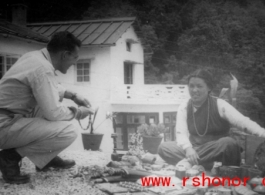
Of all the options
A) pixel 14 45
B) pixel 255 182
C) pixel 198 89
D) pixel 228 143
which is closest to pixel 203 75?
pixel 198 89

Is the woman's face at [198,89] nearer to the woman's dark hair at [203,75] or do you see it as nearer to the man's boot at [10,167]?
the woman's dark hair at [203,75]

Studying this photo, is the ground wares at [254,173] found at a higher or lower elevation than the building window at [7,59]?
lower

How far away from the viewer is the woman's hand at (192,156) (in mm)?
2121

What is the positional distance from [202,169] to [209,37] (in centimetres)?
127

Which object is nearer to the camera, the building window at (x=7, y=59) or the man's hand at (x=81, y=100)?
the man's hand at (x=81, y=100)

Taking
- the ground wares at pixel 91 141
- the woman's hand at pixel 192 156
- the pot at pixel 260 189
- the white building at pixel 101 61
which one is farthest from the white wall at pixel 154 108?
the pot at pixel 260 189

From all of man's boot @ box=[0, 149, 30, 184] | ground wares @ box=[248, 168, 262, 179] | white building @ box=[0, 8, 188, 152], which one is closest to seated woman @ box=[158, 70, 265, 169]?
ground wares @ box=[248, 168, 262, 179]

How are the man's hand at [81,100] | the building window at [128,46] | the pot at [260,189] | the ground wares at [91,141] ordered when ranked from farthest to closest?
the building window at [128,46]
the ground wares at [91,141]
the man's hand at [81,100]
the pot at [260,189]

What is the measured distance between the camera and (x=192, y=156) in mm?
2129

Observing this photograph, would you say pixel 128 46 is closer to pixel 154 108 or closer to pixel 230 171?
pixel 154 108

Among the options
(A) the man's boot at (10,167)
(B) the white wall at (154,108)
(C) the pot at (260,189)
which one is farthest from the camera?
(B) the white wall at (154,108)

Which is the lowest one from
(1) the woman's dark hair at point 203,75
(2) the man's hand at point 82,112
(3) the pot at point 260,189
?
(3) the pot at point 260,189

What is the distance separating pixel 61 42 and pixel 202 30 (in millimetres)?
1323

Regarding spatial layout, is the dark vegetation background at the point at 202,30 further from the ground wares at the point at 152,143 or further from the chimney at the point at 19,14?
the ground wares at the point at 152,143
